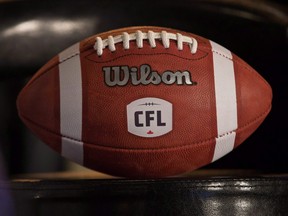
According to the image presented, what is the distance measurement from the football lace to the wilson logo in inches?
1.3

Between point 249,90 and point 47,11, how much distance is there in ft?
2.08

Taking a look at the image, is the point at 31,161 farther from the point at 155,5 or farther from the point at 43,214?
the point at 43,214

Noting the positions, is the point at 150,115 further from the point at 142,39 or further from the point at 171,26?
the point at 171,26

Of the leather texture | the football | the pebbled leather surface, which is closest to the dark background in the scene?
the leather texture

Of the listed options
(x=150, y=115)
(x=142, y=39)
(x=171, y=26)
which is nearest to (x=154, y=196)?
(x=150, y=115)

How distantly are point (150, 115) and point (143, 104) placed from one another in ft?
0.05

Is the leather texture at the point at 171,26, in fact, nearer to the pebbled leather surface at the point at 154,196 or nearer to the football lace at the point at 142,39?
the football lace at the point at 142,39

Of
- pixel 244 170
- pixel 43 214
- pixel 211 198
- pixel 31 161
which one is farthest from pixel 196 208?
pixel 31 161

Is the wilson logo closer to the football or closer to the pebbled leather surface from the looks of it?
the football

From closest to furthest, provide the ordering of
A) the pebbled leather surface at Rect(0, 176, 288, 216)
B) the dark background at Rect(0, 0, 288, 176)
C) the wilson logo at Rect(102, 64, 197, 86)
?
the pebbled leather surface at Rect(0, 176, 288, 216) → the wilson logo at Rect(102, 64, 197, 86) → the dark background at Rect(0, 0, 288, 176)

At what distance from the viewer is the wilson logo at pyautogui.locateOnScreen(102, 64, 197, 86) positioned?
855 millimetres

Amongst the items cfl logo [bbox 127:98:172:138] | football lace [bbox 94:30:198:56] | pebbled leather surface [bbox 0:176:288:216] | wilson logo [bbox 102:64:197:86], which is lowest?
pebbled leather surface [bbox 0:176:288:216]

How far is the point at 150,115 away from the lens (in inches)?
33.5

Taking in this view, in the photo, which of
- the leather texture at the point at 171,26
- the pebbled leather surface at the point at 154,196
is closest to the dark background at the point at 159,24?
the leather texture at the point at 171,26
